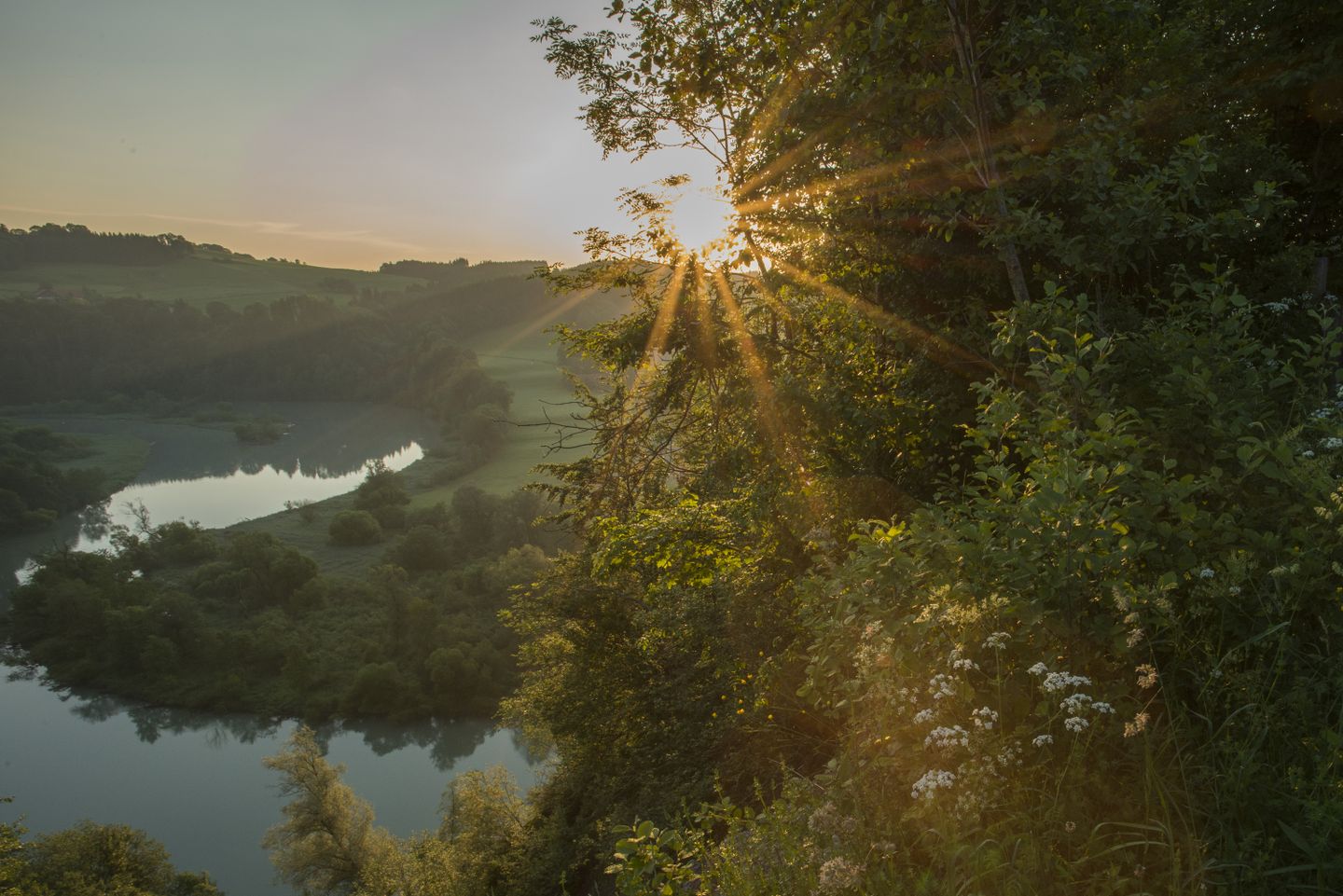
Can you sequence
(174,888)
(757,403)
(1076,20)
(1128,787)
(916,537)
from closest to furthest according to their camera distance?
(1128,787) < (916,537) < (1076,20) < (757,403) < (174,888)

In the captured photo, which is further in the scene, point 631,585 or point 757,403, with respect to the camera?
point 631,585

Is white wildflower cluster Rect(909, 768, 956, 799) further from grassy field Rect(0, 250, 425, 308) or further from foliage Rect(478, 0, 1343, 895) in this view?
grassy field Rect(0, 250, 425, 308)

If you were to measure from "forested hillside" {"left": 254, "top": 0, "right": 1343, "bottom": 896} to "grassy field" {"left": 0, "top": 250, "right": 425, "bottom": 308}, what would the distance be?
14551 centimetres

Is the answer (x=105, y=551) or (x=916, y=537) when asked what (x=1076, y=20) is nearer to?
(x=916, y=537)

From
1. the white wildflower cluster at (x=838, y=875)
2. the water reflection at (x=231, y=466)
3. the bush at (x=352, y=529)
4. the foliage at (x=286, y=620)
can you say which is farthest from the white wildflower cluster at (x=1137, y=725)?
the water reflection at (x=231, y=466)

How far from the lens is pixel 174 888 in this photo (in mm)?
21391

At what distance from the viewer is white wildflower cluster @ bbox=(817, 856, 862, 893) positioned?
2453 mm

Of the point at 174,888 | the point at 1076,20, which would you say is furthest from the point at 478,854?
the point at 1076,20

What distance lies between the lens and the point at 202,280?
14538 cm

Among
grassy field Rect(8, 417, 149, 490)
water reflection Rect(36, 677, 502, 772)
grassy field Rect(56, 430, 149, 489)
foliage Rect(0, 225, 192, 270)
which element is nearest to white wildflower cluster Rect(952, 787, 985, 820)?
water reflection Rect(36, 677, 502, 772)

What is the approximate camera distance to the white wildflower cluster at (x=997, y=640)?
250 cm

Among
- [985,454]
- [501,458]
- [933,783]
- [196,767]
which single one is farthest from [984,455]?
[501,458]

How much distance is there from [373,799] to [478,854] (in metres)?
16.3

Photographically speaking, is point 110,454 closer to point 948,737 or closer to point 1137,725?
point 948,737
